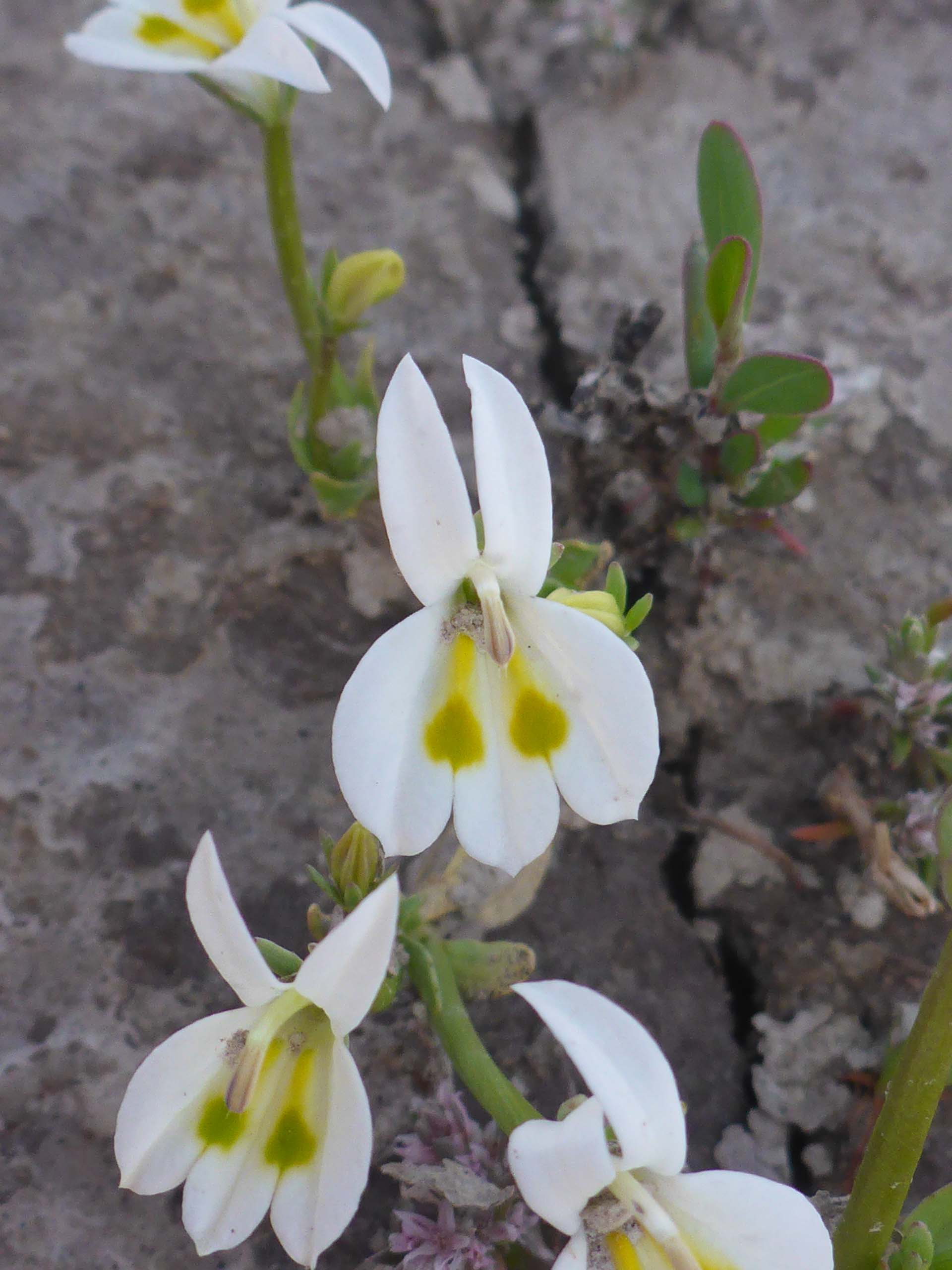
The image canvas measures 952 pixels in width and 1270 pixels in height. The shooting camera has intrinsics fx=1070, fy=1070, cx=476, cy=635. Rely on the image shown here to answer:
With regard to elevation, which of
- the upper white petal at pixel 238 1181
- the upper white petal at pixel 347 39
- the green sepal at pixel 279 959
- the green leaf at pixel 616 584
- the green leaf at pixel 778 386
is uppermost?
the upper white petal at pixel 347 39

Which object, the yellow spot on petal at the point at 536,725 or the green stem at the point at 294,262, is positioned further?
the green stem at the point at 294,262

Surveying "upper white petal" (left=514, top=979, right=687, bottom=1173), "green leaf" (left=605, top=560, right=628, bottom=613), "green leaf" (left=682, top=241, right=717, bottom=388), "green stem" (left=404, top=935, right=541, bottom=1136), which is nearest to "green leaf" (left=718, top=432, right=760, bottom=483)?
"green leaf" (left=682, top=241, right=717, bottom=388)

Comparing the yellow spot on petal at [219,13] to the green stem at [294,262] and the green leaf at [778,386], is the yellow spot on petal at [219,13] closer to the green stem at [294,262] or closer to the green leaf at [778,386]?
the green stem at [294,262]

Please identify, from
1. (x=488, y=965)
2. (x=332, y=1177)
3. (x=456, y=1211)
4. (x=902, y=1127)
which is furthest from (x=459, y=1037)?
(x=902, y=1127)

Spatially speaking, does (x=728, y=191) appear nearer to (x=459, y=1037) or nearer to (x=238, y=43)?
(x=238, y=43)

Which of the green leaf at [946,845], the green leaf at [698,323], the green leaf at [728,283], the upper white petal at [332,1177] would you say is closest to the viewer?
the upper white petal at [332,1177]

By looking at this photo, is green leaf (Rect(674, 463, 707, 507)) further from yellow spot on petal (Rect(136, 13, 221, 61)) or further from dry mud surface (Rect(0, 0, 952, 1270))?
yellow spot on petal (Rect(136, 13, 221, 61))

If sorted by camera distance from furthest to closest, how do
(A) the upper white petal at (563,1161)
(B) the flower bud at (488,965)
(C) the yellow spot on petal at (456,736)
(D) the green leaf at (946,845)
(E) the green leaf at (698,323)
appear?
(E) the green leaf at (698,323), (B) the flower bud at (488,965), (D) the green leaf at (946,845), (C) the yellow spot on petal at (456,736), (A) the upper white petal at (563,1161)

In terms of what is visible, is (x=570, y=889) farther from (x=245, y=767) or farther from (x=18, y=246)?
(x=18, y=246)

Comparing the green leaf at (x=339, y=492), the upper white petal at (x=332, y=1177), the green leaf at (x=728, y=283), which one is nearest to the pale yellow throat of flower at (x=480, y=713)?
the upper white petal at (x=332, y=1177)
